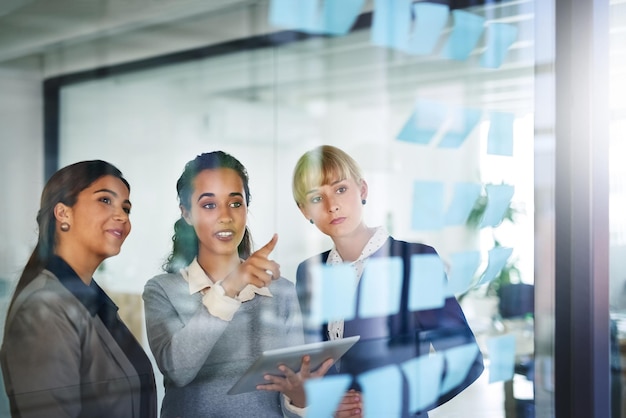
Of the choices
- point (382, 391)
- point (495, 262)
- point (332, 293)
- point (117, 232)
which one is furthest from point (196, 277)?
point (495, 262)

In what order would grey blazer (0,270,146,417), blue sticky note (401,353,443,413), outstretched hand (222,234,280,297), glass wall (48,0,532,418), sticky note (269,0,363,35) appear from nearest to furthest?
1. grey blazer (0,270,146,417)
2. outstretched hand (222,234,280,297)
3. glass wall (48,0,532,418)
4. sticky note (269,0,363,35)
5. blue sticky note (401,353,443,413)

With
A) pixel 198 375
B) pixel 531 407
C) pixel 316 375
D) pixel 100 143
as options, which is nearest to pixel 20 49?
pixel 100 143

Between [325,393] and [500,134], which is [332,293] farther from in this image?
[500,134]

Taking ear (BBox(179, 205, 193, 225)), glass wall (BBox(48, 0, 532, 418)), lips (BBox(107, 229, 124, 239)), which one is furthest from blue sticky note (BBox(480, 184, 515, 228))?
lips (BBox(107, 229, 124, 239))

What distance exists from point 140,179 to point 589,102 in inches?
50.7

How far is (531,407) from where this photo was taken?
2.62 metres

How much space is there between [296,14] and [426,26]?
0.50 meters

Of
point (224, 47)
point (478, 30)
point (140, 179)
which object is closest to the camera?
point (140, 179)

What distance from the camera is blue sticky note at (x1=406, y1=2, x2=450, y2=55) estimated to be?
2707mm

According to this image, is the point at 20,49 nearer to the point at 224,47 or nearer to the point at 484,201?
the point at 224,47

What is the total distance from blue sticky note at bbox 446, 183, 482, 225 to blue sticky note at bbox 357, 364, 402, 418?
501 millimetres

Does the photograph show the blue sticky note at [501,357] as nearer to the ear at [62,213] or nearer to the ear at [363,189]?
the ear at [363,189]

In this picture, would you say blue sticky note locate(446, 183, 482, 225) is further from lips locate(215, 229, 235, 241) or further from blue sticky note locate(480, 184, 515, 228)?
lips locate(215, 229, 235, 241)

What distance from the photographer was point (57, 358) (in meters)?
1.75
